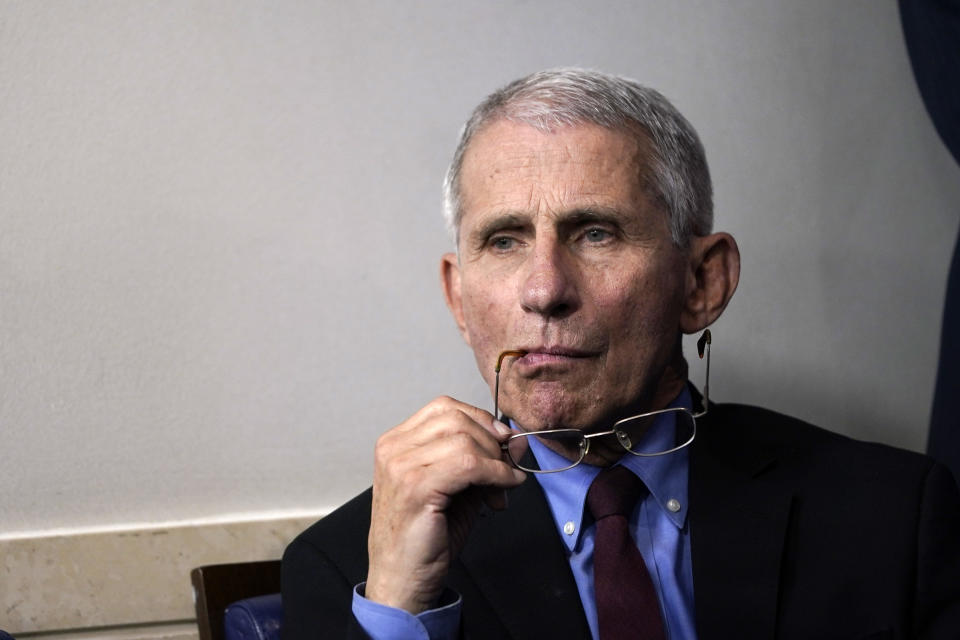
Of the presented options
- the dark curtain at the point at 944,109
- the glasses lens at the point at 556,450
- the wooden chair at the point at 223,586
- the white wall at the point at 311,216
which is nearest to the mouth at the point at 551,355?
the glasses lens at the point at 556,450

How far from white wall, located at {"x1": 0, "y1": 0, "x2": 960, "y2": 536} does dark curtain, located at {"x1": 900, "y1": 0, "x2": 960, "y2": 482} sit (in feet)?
0.25

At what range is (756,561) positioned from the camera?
67.3 inches

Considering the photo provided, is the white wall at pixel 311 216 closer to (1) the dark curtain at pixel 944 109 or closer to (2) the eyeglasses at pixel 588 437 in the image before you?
(1) the dark curtain at pixel 944 109

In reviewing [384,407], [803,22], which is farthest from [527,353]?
[803,22]

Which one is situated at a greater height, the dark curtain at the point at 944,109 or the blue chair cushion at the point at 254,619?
the dark curtain at the point at 944,109

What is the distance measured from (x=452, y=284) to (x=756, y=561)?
0.78 meters

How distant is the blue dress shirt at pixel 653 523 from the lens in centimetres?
169

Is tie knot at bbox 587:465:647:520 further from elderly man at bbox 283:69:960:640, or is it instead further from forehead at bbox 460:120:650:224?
forehead at bbox 460:120:650:224

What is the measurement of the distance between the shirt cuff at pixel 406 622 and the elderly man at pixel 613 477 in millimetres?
46

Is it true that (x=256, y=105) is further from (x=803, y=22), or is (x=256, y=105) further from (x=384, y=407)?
(x=803, y=22)

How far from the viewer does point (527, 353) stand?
64.6 inches

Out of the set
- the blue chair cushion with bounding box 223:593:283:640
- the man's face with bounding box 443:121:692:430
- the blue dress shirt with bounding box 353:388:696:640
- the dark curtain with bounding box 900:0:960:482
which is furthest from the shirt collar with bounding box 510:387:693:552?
the dark curtain with bounding box 900:0:960:482

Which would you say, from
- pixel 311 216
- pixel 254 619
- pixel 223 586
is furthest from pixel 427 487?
pixel 311 216

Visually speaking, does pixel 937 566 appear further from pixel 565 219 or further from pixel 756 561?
pixel 565 219
